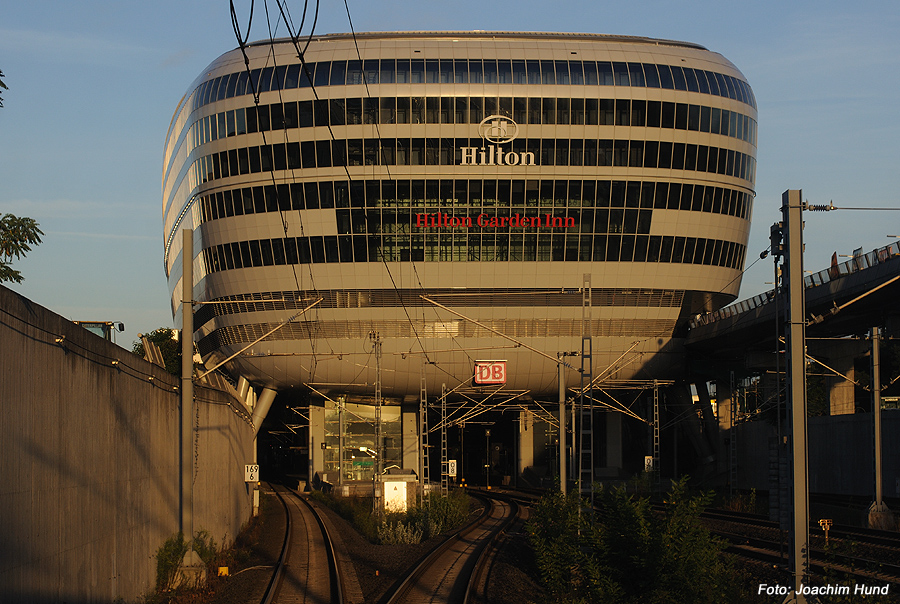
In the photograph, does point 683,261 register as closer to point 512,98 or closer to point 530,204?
point 530,204

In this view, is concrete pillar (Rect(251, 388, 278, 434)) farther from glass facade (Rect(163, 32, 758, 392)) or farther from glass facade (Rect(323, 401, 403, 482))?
glass facade (Rect(163, 32, 758, 392))

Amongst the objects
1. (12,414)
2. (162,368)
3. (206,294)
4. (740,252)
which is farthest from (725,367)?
(12,414)

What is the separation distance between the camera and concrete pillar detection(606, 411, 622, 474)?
83938 mm

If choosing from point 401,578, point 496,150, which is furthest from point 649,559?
point 496,150

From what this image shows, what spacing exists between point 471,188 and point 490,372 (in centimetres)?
1243

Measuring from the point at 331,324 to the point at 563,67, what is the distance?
78.9 ft

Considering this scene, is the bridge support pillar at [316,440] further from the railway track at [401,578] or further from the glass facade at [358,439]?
the railway track at [401,578]

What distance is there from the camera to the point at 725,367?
76.1 m

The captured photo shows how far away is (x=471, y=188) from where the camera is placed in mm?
68562

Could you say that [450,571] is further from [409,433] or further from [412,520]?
[409,433]

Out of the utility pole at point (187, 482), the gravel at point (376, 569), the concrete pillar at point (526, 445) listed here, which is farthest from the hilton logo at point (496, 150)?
the utility pole at point (187, 482)

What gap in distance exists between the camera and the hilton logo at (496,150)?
68.4 m

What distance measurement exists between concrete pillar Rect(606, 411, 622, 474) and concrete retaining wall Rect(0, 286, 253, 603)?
6141 centimetres

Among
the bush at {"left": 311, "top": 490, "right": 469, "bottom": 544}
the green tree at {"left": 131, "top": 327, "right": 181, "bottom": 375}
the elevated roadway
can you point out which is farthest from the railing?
the green tree at {"left": 131, "top": 327, "right": 181, "bottom": 375}
